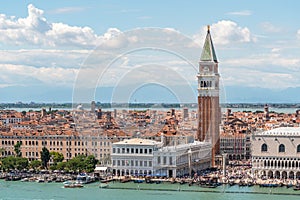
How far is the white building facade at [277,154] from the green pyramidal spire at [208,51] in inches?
154

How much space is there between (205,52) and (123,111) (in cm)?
1364

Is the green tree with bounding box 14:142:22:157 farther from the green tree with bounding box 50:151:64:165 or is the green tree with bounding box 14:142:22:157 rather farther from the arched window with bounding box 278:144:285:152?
the arched window with bounding box 278:144:285:152

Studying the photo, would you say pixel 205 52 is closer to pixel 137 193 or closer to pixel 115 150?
pixel 115 150

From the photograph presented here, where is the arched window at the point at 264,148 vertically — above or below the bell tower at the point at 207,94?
below

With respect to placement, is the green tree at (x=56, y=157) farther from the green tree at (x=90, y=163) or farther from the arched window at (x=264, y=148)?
the arched window at (x=264, y=148)

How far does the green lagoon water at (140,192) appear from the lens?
15.5 meters

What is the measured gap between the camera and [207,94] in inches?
863

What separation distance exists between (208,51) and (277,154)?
466cm

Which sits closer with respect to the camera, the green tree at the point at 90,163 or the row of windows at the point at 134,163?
the row of windows at the point at 134,163

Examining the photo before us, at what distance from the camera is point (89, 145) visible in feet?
71.7

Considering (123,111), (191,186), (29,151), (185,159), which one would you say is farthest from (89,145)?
(123,111)

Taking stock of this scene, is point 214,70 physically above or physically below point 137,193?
above

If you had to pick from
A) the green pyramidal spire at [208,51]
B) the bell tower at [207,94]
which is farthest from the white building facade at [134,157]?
the green pyramidal spire at [208,51]

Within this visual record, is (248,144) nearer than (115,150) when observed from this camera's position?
No
